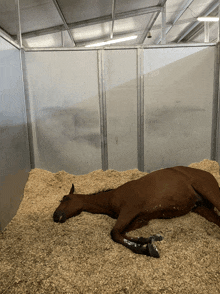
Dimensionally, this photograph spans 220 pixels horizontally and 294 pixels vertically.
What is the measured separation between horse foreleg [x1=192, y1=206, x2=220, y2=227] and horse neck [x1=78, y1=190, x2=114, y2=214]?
1.04m

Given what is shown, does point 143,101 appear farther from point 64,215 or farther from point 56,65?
point 64,215

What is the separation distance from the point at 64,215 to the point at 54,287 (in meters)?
0.90

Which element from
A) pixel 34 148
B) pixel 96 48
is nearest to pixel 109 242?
pixel 34 148

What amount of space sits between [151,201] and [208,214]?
0.73 meters

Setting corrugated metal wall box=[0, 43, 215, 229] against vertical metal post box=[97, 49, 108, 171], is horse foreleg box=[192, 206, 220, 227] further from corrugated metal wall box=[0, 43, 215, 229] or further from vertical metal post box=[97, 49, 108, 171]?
vertical metal post box=[97, 49, 108, 171]

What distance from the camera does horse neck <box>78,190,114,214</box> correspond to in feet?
8.10

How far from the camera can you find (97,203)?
8.22 ft

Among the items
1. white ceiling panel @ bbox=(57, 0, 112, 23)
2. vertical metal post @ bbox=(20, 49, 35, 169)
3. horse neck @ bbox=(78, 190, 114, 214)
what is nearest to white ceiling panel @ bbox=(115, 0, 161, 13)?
white ceiling panel @ bbox=(57, 0, 112, 23)

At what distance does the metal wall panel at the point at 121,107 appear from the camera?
3475 millimetres

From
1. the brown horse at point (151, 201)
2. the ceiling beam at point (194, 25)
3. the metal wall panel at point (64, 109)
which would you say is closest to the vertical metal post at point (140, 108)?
the metal wall panel at point (64, 109)

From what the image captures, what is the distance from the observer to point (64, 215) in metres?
2.33

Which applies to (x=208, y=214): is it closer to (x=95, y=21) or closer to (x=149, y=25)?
(x=95, y=21)

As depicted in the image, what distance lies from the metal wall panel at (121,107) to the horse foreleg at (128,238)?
5.11 feet

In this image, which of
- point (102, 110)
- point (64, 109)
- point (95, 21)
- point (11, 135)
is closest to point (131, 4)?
point (95, 21)
